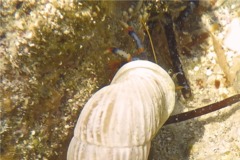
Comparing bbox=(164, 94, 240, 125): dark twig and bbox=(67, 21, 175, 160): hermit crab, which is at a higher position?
bbox=(67, 21, 175, 160): hermit crab

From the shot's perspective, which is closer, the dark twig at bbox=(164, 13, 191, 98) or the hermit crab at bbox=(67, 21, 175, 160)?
the hermit crab at bbox=(67, 21, 175, 160)

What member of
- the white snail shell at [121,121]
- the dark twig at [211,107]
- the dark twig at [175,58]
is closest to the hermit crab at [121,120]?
the white snail shell at [121,121]

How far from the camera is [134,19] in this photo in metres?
2.34

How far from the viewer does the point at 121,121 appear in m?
1.86

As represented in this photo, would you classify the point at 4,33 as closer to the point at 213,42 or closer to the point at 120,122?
the point at 120,122

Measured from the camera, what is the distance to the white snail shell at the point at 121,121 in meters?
1.86

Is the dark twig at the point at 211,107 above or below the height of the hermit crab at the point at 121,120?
below

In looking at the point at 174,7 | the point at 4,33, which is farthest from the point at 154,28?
the point at 4,33

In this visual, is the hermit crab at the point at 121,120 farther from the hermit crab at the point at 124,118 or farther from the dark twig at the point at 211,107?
the dark twig at the point at 211,107

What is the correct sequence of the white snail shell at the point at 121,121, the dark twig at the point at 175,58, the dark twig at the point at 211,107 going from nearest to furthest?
the white snail shell at the point at 121,121
the dark twig at the point at 211,107
the dark twig at the point at 175,58

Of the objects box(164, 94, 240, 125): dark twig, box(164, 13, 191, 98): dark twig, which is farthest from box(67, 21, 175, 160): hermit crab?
box(164, 13, 191, 98): dark twig

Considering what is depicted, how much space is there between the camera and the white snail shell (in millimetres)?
1858

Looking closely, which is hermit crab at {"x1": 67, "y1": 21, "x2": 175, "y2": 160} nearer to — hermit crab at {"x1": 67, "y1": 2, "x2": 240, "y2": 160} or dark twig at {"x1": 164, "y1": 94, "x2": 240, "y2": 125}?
hermit crab at {"x1": 67, "y1": 2, "x2": 240, "y2": 160}

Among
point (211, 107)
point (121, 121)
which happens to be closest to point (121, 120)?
point (121, 121)
